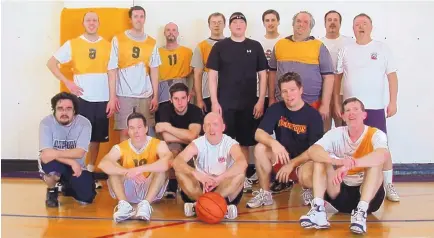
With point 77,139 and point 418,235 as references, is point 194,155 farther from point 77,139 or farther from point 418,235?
point 418,235

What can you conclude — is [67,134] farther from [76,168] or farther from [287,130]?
[287,130]

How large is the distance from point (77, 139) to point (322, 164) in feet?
6.76

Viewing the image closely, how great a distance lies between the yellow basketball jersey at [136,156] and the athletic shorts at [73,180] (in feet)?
1.35

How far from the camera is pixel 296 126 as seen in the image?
429 cm

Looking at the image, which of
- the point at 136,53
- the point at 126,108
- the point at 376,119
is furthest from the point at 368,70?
the point at 126,108

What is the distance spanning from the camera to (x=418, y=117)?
5895 millimetres

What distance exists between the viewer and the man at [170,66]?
17.7 ft

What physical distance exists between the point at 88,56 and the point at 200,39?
132 centimetres

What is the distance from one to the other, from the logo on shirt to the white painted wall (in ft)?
5.67

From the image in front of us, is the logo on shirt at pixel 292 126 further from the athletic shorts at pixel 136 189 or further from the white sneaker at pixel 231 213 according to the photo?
the athletic shorts at pixel 136 189

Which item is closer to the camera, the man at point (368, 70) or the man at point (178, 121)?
the man at point (178, 121)

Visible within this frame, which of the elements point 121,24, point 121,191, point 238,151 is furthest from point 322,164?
point 121,24

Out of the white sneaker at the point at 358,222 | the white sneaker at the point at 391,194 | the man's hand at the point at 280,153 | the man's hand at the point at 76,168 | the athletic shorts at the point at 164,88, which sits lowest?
the white sneaker at the point at 391,194

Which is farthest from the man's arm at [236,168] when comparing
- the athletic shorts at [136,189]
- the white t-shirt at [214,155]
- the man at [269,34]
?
the man at [269,34]
